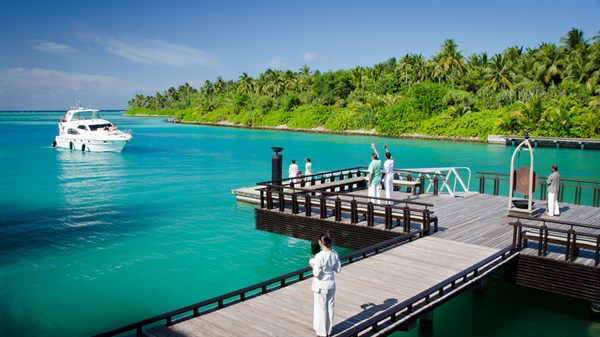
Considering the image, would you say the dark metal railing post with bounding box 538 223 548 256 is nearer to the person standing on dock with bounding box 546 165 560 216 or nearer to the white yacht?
the person standing on dock with bounding box 546 165 560 216

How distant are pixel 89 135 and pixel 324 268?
55770 millimetres

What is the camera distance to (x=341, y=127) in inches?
3760

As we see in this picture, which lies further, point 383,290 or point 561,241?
point 561,241

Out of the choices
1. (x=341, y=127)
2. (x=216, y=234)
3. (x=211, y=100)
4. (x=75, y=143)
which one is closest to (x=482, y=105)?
(x=341, y=127)

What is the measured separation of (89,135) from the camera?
56125 mm

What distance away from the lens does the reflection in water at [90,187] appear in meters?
23.4

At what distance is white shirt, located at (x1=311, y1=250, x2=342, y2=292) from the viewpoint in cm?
704

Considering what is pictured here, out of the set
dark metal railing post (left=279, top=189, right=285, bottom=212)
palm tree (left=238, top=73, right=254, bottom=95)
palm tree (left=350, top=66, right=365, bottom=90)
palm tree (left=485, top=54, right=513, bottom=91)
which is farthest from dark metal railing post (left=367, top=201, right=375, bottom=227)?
palm tree (left=238, top=73, right=254, bottom=95)

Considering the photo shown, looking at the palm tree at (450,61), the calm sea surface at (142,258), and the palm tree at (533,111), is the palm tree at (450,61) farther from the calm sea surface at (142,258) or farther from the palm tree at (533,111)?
the calm sea surface at (142,258)

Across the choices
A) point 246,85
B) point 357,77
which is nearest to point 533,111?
point 357,77

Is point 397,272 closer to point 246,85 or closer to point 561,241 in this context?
point 561,241

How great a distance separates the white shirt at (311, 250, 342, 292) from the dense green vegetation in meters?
68.0

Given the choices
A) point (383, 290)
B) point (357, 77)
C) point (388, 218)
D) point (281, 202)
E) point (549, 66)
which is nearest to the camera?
point (383, 290)

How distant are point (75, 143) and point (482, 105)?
62.3 meters
